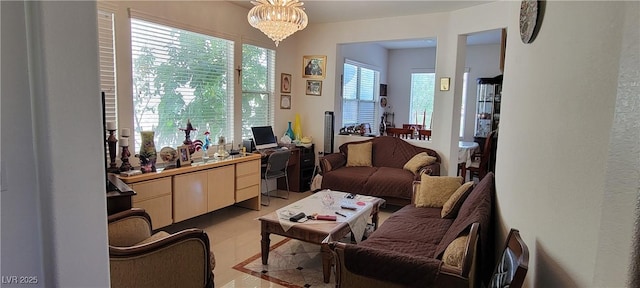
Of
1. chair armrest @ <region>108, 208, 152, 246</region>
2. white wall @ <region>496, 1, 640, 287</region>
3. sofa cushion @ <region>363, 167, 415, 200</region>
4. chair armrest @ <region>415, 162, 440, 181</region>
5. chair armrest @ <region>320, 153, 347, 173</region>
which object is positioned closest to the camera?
white wall @ <region>496, 1, 640, 287</region>

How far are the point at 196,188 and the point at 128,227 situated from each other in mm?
1315

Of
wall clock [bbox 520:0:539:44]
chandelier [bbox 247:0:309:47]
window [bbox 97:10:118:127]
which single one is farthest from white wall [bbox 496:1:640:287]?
window [bbox 97:10:118:127]

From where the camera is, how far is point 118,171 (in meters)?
3.26

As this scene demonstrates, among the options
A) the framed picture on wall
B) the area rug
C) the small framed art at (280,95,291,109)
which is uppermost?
the framed picture on wall

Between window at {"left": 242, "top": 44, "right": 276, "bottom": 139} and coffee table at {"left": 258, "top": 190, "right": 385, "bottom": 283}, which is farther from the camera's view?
window at {"left": 242, "top": 44, "right": 276, "bottom": 139}

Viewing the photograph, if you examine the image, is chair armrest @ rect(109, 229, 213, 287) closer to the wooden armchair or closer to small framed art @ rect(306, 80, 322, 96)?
the wooden armchair

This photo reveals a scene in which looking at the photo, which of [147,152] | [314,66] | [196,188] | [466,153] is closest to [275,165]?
[196,188]

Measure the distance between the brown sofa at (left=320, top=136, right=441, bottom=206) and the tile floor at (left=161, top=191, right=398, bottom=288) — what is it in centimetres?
38

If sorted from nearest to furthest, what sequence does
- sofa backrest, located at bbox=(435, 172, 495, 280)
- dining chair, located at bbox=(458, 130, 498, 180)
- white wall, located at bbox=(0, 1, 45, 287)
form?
white wall, located at bbox=(0, 1, 45, 287) → sofa backrest, located at bbox=(435, 172, 495, 280) → dining chair, located at bbox=(458, 130, 498, 180)

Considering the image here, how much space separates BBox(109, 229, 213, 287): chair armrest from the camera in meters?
1.88

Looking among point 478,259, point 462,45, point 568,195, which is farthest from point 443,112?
point 568,195

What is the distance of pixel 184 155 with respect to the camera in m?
3.76

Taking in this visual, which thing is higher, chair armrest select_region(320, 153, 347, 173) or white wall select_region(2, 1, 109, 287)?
white wall select_region(2, 1, 109, 287)

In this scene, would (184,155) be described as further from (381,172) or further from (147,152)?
(381,172)
